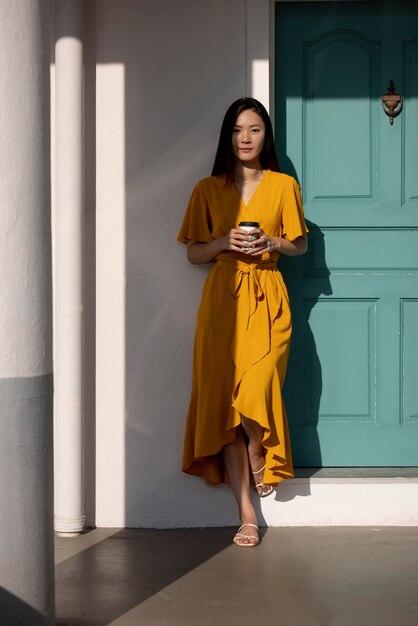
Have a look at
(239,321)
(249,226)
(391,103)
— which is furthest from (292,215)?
(391,103)

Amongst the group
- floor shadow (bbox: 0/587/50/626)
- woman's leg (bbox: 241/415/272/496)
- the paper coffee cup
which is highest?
the paper coffee cup

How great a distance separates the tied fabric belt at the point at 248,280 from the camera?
5.86 meters

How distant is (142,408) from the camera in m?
6.10

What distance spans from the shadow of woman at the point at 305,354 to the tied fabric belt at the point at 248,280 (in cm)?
40

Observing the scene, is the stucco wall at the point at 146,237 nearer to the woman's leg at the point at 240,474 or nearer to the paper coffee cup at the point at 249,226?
the woman's leg at the point at 240,474

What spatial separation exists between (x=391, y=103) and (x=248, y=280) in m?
1.22

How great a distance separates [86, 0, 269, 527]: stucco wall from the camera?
6.09 metres

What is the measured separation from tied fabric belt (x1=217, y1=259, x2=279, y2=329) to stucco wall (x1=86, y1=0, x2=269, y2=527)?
0.25 m

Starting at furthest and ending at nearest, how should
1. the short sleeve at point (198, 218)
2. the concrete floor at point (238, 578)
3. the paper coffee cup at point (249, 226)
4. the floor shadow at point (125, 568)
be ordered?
the short sleeve at point (198, 218)
the paper coffee cup at point (249, 226)
the floor shadow at point (125, 568)
the concrete floor at point (238, 578)

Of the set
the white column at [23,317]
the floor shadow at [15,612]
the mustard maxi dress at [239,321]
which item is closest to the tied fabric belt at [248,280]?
the mustard maxi dress at [239,321]

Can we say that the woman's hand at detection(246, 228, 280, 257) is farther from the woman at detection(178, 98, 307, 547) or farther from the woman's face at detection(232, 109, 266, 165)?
the woman's face at detection(232, 109, 266, 165)

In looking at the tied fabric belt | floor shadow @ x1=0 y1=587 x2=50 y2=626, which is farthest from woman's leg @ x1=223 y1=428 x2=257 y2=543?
floor shadow @ x1=0 y1=587 x2=50 y2=626

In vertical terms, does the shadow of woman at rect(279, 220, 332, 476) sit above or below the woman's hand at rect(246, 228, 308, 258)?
below

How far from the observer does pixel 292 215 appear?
232 inches
